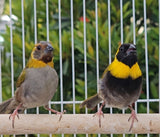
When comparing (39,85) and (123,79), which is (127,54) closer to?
(123,79)

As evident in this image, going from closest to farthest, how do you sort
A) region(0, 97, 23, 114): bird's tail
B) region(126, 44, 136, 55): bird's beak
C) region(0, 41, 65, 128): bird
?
1. region(126, 44, 136, 55): bird's beak
2. region(0, 41, 65, 128): bird
3. region(0, 97, 23, 114): bird's tail

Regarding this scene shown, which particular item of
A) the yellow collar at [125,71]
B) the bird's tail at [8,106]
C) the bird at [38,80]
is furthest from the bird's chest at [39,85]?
the yellow collar at [125,71]

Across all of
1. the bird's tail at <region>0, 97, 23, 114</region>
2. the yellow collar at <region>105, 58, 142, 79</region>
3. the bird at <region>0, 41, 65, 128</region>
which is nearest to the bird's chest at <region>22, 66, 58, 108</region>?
the bird at <region>0, 41, 65, 128</region>

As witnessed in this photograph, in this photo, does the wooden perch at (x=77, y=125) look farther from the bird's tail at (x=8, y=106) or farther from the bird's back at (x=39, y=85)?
the bird's tail at (x=8, y=106)

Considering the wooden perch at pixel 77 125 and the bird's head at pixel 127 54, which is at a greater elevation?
the bird's head at pixel 127 54

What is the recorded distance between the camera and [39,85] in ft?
6.97

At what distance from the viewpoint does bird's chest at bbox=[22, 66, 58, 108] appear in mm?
2121

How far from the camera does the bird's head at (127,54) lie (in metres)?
2.01

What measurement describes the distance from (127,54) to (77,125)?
363mm

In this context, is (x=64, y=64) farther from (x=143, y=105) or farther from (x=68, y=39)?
(x=143, y=105)

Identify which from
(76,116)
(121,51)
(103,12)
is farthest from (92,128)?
(103,12)

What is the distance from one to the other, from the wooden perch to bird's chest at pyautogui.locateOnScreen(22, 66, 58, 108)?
3.3 inches

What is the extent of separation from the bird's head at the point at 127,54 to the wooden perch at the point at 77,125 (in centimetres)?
24

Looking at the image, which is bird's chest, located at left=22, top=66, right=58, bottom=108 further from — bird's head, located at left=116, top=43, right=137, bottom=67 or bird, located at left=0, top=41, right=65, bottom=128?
bird's head, located at left=116, top=43, right=137, bottom=67
